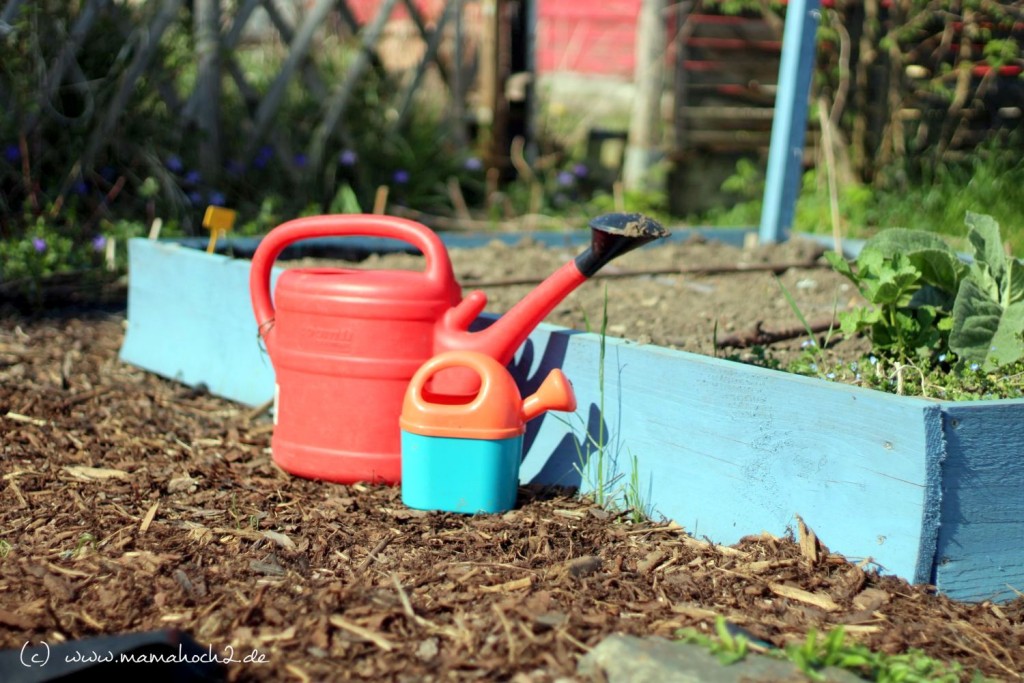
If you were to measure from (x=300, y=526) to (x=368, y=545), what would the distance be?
19 centimetres

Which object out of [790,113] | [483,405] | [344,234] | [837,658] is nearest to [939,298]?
[483,405]

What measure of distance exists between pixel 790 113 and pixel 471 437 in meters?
2.66

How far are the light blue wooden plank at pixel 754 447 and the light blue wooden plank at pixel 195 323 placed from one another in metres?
1.09

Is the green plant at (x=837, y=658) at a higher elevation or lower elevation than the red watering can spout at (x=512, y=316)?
lower

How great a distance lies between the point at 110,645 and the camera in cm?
159

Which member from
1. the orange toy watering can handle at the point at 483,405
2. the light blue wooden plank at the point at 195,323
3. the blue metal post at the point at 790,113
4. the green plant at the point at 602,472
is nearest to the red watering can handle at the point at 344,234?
the orange toy watering can handle at the point at 483,405

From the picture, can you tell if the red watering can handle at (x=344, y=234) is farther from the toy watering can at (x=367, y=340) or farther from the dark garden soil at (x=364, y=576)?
the dark garden soil at (x=364, y=576)

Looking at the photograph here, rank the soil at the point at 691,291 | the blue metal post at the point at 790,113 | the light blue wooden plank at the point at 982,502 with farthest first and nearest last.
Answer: the blue metal post at the point at 790,113
the soil at the point at 691,291
the light blue wooden plank at the point at 982,502

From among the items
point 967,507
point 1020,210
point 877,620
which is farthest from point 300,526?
point 1020,210

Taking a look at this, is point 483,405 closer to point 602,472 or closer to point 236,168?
point 602,472

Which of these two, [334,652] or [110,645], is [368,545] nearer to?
[334,652]

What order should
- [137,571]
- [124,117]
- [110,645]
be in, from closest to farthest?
1. [110,645]
2. [137,571]
3. [124,117]

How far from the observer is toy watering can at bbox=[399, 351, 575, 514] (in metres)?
2.32

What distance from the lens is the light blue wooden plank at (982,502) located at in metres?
1.94
